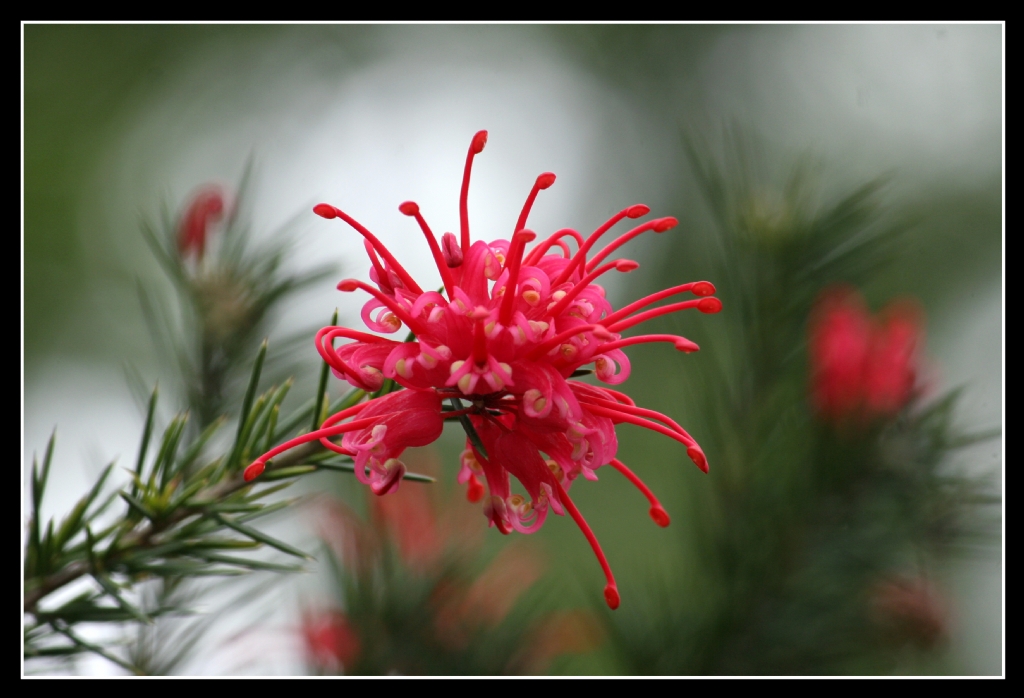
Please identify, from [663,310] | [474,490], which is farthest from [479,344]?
[474,490]

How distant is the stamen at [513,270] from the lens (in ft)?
3.03

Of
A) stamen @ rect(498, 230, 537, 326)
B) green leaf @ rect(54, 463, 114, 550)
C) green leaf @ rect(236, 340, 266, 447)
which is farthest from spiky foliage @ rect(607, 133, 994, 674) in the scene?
green leaf @ rect(54, 463, 114, 550)

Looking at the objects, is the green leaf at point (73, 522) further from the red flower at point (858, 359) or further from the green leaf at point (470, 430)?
the red flower at point (858, 359)

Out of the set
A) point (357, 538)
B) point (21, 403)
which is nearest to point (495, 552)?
point (357, 538)

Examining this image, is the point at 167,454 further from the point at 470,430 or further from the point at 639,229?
the point at 639,229

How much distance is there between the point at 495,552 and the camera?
2.20 metres

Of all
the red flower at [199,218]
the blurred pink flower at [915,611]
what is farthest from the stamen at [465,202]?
the blurred pink flower at [915,611]

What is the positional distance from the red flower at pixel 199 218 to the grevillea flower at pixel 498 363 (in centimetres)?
51

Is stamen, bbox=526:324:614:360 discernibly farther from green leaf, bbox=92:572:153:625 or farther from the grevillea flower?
green leaf, bbox=92:572:153:625

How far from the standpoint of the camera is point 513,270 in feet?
3.03

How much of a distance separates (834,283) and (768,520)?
0.47 m

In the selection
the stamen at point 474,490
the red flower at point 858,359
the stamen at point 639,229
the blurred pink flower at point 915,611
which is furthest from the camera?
the blurred pink flower at point 915,611

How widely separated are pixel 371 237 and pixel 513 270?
0.58 ft

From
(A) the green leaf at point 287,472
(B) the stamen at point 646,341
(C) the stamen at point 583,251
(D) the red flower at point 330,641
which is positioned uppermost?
(C) the stamen at point 583,251
